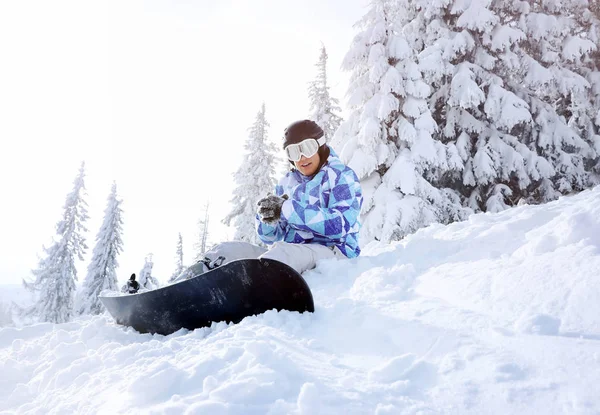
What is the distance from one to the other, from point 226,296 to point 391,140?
8.83 metres

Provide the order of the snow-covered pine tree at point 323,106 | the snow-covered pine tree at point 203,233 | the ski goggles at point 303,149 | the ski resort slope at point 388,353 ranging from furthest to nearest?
the snow-covered pine tree at point 203,233
the snow-covered pine tree at point 323,106
the ski goggles at point 303,149
the ski resort slope at point 388,353

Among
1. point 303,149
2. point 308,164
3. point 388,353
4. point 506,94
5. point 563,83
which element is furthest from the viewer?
point 563,83

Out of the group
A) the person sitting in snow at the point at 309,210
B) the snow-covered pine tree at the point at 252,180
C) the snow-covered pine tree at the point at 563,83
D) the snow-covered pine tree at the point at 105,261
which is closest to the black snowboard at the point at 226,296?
the person sitting in snow at the point at 309,210

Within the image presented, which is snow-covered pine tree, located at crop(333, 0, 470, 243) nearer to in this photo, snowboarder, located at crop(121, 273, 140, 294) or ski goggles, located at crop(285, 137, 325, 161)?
ski goggles, located at crop(285, 137, 325, 161)

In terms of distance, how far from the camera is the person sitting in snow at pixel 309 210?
377 centimetres

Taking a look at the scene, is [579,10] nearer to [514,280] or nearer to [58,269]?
[514,280]

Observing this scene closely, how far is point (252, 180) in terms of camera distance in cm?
1852

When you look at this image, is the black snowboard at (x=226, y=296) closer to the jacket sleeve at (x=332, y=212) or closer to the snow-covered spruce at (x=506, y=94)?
the jacket sleeve at (x=332, y=212)

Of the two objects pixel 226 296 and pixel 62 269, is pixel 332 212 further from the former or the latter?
pixel 62 269

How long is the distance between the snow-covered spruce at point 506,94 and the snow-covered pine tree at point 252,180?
9.42 metres

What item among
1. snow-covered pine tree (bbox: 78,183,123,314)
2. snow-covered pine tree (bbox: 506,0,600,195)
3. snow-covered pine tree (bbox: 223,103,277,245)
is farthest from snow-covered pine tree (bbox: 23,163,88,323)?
snow-covered pine tree (bbox: 506,0,600,195)

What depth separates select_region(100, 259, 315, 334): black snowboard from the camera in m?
2.67

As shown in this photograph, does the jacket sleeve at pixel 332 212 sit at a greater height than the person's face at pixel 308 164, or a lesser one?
lesser

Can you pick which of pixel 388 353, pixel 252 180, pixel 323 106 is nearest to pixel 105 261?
pixel 252 180
